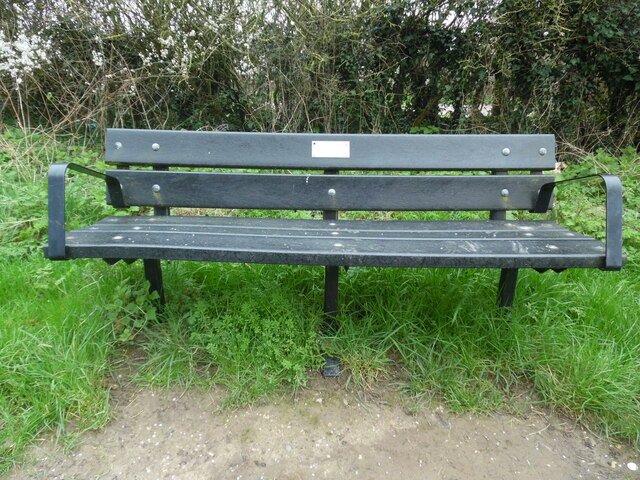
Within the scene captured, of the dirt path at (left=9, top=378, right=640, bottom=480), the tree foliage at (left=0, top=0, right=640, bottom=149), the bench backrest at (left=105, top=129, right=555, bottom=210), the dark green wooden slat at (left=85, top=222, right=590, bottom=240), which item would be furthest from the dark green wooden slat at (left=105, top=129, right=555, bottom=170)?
the tree foliage at (left=0, top=0, right=640, bottom=149)

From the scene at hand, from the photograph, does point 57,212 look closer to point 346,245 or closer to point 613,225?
point 346,245

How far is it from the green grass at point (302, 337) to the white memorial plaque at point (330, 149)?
631 millimetres

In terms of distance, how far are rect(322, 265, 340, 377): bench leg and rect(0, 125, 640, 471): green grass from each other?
42 mm

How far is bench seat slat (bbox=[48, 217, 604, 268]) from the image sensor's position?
1428mm

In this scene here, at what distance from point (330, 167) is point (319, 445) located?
3.92 feet

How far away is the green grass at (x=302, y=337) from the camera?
1669mm

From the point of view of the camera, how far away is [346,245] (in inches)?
60.2

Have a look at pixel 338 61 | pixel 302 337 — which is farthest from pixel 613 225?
pixel 338 61

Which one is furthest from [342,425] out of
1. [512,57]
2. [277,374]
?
[512,57]

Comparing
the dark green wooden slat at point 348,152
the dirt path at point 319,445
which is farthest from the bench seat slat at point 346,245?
the dirt path at point 319,445

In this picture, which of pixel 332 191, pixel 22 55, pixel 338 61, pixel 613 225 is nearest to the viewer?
pixel 613 225

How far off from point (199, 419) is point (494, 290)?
1.56 metres

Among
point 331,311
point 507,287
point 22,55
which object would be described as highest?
point 22,55

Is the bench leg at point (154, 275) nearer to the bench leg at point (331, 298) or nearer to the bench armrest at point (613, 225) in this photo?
the bench leg at point (331, 298)
